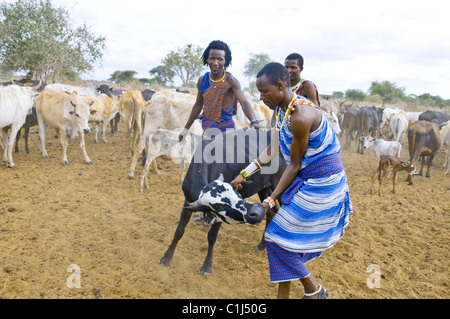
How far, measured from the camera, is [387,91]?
125ft

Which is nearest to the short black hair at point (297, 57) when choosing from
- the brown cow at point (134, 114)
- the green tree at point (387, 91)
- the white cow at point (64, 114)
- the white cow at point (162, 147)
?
the white cow at point (162, 147)

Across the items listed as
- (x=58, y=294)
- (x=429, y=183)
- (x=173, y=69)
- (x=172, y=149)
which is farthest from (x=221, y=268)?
(x=173, y=69)

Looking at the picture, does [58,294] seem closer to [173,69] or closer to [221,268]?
[221,268]

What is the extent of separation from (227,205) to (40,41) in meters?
18.8

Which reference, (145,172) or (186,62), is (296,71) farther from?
(186,62)

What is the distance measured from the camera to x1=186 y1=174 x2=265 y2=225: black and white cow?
2.20 metres

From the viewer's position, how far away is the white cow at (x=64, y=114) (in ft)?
25.2

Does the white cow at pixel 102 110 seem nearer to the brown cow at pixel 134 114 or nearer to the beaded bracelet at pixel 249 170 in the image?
the brown cow at pixel 134 114

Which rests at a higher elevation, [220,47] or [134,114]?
[220,47]

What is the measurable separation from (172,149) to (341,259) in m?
3.68

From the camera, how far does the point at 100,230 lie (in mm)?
4355

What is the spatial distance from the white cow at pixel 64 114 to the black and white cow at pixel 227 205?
245 inches

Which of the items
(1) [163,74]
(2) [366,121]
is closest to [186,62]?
(1) [163,74]

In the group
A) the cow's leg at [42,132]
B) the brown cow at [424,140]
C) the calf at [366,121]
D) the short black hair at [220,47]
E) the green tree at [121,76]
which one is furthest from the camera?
the green tree at [121,76]
